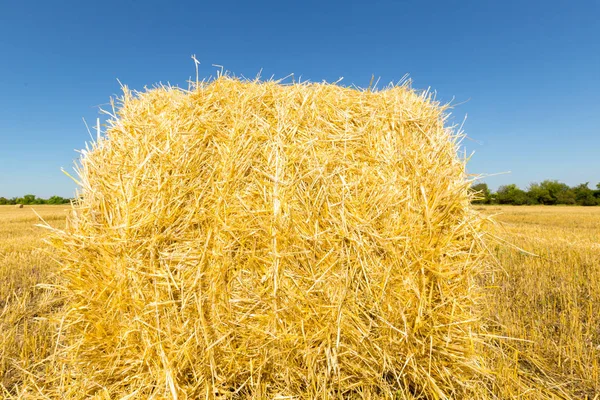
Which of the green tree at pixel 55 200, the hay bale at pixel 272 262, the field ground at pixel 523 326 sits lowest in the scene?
the field ground at pixel 523 326

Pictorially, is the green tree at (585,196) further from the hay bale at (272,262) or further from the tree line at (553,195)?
the hay bale at (272,262)

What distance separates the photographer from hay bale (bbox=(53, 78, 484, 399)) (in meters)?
2.23

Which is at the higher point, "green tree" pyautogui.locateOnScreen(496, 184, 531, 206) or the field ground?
"green tree" pyautogui.locateOnScreen(496, 184, 531, 206)

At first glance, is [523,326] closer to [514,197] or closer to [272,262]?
[272,262]

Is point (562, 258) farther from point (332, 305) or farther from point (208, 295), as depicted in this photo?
point (208, 295)

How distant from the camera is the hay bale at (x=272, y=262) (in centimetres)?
223

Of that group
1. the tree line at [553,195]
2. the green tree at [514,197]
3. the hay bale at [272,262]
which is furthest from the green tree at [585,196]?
the hay bale at [272,262]

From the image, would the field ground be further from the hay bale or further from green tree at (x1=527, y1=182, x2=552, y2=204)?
green tree at (x1=527, y1=182, x2=552, y2=204)

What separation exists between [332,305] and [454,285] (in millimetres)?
905

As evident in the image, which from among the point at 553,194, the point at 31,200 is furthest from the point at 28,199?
the point at 553,194

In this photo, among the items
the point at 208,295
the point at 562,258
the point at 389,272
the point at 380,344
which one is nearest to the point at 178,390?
the point at 208,295

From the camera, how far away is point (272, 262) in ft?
7.21

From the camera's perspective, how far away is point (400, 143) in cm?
253

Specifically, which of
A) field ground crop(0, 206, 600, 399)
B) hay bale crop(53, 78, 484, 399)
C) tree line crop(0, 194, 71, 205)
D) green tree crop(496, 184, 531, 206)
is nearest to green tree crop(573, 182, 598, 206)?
green tree crop(496, 184, 531, 206)
